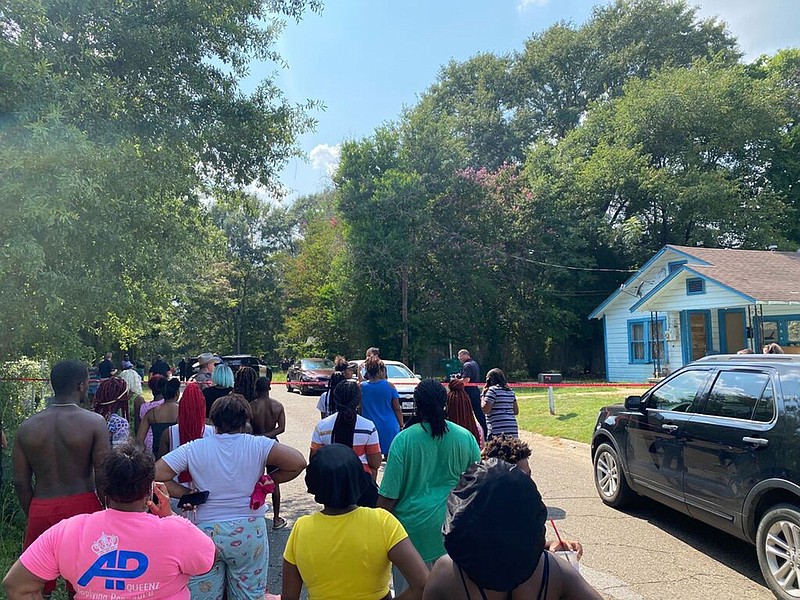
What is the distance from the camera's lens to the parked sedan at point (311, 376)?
25188 mm

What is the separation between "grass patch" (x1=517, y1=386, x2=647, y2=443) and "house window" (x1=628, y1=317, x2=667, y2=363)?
482 cm

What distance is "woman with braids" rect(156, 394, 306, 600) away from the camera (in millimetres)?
3506

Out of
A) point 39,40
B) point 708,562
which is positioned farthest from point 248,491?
point 39,40

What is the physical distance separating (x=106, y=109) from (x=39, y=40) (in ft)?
3.29

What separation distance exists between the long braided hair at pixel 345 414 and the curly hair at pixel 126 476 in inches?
80.7

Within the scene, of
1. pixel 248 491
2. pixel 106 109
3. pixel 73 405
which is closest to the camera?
pixel 248 491

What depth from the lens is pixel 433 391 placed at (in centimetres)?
392

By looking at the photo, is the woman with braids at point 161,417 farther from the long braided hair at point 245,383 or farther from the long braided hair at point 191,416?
the long braided hair at point 191,416

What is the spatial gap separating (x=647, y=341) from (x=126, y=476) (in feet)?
80.1

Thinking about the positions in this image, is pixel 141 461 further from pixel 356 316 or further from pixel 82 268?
pixel 356 316

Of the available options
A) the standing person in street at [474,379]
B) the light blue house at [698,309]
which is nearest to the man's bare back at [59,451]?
the standing person in street at [474,379]

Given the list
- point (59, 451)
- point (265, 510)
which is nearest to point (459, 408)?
point (265, 510)

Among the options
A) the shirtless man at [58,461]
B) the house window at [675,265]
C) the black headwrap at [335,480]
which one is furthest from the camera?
the house window at [675,265]

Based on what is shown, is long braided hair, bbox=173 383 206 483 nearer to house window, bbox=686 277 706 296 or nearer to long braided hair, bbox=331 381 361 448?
long braided hair, bbox=331 381 361 448
